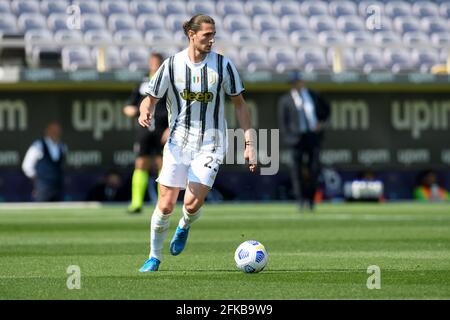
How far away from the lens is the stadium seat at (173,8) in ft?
A: 93.1

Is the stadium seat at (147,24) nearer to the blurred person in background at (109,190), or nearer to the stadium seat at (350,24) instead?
the blurred person in background at (109,190)

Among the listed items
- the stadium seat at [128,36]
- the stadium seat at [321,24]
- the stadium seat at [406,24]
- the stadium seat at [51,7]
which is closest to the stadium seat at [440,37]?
the stadium seat at [406,24]

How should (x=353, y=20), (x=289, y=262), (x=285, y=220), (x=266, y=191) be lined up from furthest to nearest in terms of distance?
(x=353, y=20), (x=266, y=191), (x=285, y=220), (x=289, y=262)

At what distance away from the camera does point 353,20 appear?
29.9 metres

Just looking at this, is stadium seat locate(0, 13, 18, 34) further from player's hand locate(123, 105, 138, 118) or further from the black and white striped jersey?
the black and white striped jersey

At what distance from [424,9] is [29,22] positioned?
10.3 meters

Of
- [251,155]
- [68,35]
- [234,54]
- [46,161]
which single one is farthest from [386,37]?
[251,155]

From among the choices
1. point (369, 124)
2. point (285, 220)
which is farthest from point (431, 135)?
point (285, 220)

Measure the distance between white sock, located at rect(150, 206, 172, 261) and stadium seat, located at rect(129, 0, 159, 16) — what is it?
A: 59.9 feet

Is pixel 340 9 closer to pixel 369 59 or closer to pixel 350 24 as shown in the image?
pixel 350 24

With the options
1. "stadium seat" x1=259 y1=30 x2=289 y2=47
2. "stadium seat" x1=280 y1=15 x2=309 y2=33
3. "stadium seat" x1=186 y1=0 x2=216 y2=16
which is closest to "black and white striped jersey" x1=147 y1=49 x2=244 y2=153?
"stadium seat" x1=259 y1=30 x2=289 y2=47

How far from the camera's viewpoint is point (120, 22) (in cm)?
2755

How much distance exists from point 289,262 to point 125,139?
1524 centimetres

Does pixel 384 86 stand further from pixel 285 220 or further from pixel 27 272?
pixel 27 272
